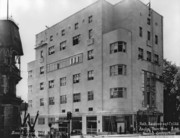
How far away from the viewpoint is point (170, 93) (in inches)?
2250

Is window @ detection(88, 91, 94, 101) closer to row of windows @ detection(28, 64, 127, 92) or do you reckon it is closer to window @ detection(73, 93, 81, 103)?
row of windows @ detection(28, 64, 127, 92)

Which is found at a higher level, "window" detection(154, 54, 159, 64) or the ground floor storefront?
"window" detection(154, 54, 159, 64)

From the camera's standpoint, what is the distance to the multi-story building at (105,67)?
4453cm

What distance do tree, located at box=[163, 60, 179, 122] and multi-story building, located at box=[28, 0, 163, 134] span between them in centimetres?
629

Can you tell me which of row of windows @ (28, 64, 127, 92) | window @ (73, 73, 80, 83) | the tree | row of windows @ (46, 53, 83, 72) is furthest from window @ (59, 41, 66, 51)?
the tree

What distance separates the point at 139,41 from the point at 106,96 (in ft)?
35.2

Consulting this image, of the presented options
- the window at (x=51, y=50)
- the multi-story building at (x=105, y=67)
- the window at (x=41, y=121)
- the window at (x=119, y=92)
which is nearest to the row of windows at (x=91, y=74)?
the multi-story building at (x=105, y=67)

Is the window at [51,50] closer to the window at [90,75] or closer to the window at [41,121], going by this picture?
the window at [90,75]

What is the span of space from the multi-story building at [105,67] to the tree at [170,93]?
629cm

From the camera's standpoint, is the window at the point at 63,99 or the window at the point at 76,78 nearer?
the window at the point at 76,78

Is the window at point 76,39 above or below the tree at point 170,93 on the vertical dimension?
above

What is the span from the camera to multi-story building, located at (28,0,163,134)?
1753 inches

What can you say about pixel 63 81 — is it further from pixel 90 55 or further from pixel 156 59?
pixel 156 59

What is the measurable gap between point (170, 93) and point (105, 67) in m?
17.9
